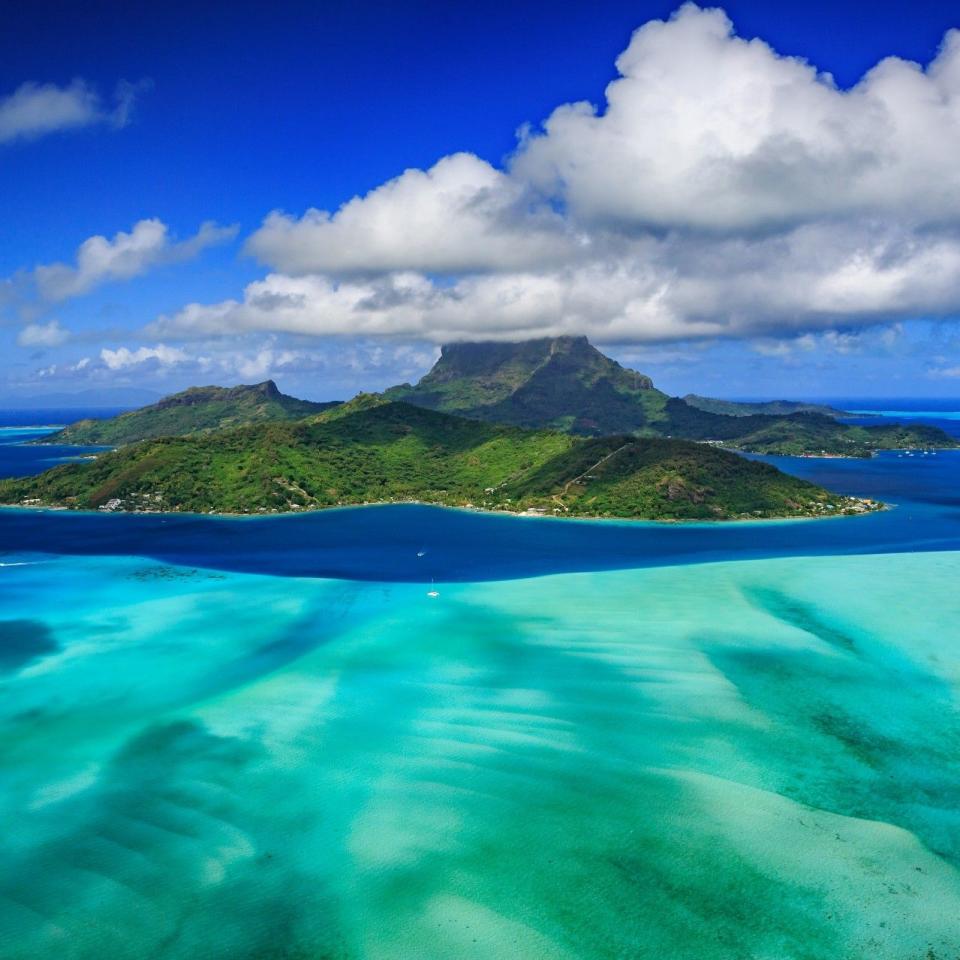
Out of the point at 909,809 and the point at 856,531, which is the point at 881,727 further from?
the point at 856,531

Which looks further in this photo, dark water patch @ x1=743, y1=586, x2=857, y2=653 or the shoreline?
the shoreline

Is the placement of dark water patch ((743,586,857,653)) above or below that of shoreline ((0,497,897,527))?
below

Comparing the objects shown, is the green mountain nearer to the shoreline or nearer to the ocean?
the shoreline

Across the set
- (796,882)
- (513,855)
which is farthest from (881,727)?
(513,855)

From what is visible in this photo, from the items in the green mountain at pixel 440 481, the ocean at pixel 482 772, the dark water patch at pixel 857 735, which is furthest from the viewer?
the green mountain at pixel 440 481

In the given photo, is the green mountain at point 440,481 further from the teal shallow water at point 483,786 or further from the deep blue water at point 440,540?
the teal shallow water at point 483,786

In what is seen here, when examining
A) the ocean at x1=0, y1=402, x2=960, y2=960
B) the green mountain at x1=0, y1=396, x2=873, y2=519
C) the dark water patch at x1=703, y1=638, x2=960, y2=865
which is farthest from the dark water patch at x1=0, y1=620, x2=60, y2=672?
the green mountain at x1=0, y1=396, x2=873, y2=519

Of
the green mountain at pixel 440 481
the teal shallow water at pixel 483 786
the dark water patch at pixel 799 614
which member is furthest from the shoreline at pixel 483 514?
the teal shallow water at pixel 483 786
